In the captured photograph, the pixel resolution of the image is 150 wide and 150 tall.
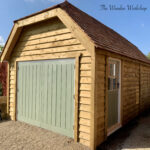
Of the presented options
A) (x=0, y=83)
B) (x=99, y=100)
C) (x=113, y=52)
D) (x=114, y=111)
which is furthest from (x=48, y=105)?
(x=0, y=83)

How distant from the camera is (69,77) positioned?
425 cm

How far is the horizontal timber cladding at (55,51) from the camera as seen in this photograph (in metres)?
3.78

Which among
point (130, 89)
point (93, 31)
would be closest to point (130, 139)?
point (130, 89)

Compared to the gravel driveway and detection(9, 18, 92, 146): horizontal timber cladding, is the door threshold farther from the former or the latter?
the gravel driveway

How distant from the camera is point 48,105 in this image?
4.84 m

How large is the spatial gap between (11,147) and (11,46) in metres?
4.09

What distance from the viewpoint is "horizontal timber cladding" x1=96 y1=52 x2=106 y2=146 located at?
3699 millimetres

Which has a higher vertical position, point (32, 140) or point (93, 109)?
point (93, 109)

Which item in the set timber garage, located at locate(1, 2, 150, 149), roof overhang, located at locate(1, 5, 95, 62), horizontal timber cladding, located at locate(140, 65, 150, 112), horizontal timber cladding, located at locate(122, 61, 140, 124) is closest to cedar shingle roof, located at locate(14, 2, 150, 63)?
timber garage, located at locate(1, 2, 150, 149)

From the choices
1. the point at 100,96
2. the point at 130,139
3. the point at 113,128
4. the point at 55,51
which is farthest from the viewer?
the point at 113,128

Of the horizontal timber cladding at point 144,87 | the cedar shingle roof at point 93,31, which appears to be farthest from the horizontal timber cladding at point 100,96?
the horizontal timber cladding at point 144,87

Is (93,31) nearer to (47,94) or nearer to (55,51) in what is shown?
(55,51)

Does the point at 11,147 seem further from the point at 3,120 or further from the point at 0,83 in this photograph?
the point at 0,83

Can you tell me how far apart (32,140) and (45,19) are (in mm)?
4001
